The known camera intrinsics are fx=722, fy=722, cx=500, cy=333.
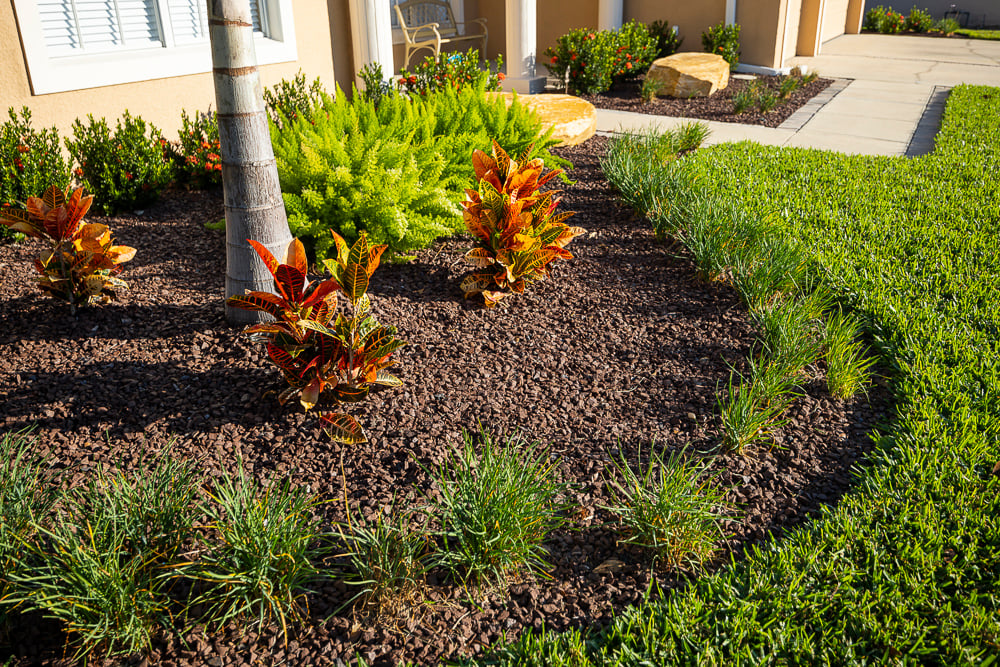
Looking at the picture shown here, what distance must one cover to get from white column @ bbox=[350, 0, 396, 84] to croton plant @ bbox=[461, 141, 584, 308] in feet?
14.1

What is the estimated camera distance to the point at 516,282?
405 cm

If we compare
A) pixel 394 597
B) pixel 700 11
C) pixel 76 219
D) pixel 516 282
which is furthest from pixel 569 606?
pixel 700 11

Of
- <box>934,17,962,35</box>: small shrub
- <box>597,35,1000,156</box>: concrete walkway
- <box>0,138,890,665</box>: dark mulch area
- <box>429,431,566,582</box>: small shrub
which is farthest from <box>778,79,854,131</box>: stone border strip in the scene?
<box>934,17,962,35</box>: small shrub

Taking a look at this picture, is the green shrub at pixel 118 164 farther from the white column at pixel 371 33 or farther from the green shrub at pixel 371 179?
the white column at pixel 371 33

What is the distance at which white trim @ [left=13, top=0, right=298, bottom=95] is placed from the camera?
492 centimetres

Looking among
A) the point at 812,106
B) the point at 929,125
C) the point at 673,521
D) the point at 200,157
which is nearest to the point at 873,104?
the point at 812,106

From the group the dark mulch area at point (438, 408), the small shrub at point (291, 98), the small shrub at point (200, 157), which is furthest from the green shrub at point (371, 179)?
the small shrub at point (291, 98)

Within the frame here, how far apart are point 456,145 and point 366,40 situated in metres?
3.39

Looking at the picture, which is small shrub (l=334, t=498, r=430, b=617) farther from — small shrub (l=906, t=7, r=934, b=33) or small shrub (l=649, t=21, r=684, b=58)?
small shrub (l=906, t=7, r=934, b=33)

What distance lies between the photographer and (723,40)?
39.6ft

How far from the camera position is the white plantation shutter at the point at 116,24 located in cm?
521

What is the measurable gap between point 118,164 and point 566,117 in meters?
4.19

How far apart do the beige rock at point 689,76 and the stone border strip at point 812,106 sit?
4.21 ft

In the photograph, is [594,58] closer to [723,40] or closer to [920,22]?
[723,40]
